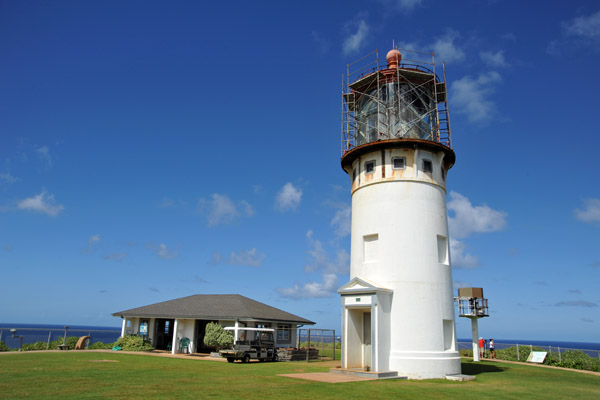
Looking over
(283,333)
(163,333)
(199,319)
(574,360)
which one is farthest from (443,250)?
(163,333)

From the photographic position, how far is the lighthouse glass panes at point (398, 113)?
2183 centimetres

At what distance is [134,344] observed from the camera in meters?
30.1

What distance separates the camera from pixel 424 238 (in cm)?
2005

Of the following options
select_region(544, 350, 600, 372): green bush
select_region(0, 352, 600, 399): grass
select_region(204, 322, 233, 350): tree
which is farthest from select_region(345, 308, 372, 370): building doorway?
select_region(544, 350, 600, 372): green bush

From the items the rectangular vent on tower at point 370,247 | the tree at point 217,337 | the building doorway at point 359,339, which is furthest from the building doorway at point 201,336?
the rectangular vent on tower at point 370,247

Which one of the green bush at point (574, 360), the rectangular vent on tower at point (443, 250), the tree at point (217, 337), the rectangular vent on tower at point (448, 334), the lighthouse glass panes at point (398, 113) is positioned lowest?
the green bush at point (574, 360)

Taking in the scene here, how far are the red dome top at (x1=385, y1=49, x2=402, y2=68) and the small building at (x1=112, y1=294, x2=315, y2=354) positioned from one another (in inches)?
693

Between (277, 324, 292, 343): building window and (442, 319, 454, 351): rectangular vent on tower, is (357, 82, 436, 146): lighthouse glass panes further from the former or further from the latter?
(277, 324, 292, 343): building window

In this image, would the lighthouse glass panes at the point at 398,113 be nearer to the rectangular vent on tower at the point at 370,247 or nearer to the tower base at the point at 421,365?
the rectangular vent on tower at the point at 370,247

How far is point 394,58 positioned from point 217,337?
2015 cm

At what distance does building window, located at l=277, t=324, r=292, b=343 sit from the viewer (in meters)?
30.6

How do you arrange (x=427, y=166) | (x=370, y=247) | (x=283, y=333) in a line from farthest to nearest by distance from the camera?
(x=283, y=333) → (x=427, y=166) → (x=370, y=247)

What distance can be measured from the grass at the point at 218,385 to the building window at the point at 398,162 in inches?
385

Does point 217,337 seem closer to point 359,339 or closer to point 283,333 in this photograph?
point 283,333
